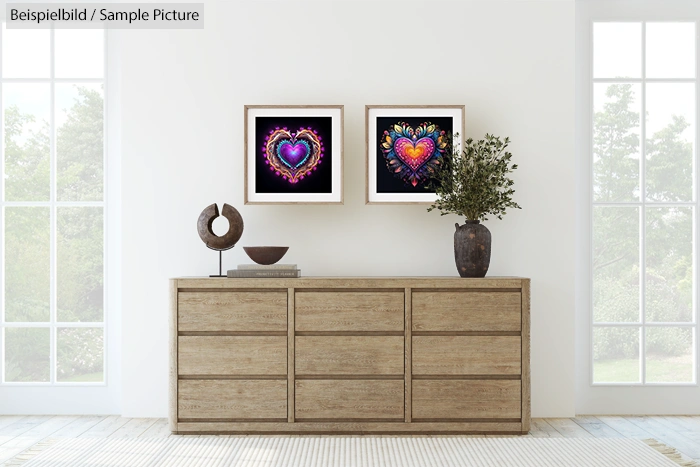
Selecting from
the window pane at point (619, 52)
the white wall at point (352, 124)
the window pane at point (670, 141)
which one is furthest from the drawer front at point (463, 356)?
the window pane at point (619, 52)

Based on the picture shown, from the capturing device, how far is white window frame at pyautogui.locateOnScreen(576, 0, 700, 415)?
11.8ft

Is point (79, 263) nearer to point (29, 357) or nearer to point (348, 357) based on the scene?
point (29, 357)

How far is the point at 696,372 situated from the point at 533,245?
1180 millimetres

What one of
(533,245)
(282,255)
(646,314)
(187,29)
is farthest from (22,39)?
(646,314)

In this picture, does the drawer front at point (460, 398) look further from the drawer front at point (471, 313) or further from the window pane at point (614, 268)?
the window pane at point (614, 268)

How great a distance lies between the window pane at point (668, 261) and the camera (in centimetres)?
365

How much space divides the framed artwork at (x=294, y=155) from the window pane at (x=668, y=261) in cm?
180

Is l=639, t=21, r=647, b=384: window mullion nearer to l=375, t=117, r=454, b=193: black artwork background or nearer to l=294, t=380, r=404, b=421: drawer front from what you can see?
l=375, t=117, r=454, b=193: black artwork background

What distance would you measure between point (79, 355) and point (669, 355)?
10.8ft

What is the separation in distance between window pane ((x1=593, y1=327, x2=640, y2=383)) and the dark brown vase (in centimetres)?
90

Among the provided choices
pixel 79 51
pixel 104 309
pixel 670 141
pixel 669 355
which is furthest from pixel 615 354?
pixel 79 51

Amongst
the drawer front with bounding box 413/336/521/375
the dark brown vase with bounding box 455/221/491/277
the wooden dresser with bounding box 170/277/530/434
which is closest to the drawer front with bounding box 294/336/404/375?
the wooden dresser with bounding box 170/277/530/434

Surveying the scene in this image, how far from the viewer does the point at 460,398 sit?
3.12 m

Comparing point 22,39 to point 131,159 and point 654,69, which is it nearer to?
point 131,159
